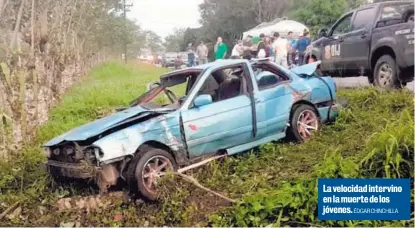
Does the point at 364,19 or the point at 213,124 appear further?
the point at 364,19

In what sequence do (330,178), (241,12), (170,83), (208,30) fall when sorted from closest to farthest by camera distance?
(330,178)
(170,83)
(241,12)
(208,30)

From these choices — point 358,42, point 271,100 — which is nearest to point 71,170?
point 271,100

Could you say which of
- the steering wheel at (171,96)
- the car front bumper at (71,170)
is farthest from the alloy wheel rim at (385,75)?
the car front bumper at (71,170)

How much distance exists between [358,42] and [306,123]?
3.49 meters

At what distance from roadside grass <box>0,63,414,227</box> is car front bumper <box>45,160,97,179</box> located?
34 cm

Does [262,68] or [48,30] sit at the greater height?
[48,30]

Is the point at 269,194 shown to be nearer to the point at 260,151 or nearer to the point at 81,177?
the point at 260,151

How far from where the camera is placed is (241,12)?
40875mm

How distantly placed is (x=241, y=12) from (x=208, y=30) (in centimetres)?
403

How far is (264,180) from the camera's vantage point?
621cm

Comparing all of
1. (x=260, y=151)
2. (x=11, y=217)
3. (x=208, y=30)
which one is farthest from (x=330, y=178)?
(x=208, y=30)

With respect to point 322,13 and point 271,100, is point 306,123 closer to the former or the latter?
point 271,100

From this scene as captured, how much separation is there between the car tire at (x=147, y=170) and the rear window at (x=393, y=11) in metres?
5.68

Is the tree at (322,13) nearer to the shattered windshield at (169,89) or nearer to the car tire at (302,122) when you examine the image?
the car tire at (302,122)
